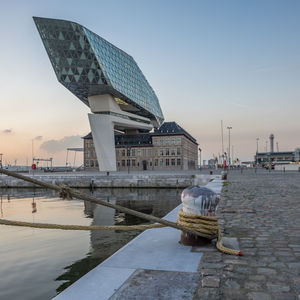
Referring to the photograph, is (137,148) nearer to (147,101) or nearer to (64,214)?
(147,101)

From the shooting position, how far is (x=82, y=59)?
190ft

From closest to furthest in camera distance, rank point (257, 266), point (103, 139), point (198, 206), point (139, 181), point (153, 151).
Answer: point (257, 266) < point (198, 206) < point (139, 181) < point (103, 139) < point (153, 151)

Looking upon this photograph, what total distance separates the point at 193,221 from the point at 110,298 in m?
2.43

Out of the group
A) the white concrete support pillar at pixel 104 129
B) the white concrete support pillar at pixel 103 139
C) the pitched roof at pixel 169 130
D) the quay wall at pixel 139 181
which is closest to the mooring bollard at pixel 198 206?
the quay wall at pixel 139 181

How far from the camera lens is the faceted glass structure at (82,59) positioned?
184ft

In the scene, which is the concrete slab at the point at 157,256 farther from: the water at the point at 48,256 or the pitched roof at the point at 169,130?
the pitched roof at the point at 169,130

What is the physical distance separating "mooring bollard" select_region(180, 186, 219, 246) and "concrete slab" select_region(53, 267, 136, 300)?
1.61m

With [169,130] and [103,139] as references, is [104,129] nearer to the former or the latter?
[103,139]

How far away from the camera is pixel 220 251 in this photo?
15.8 ft

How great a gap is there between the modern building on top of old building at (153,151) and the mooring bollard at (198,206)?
248ft

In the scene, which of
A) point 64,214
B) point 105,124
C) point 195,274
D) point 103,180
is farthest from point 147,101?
point 195,274

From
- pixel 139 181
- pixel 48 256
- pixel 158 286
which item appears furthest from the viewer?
pixel 139 181

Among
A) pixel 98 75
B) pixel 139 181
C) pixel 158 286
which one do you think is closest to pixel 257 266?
pixel 158 286

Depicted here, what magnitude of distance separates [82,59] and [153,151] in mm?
35912
